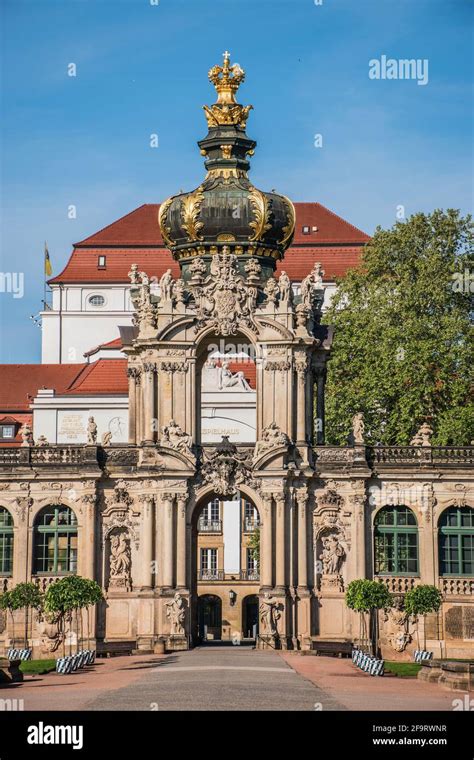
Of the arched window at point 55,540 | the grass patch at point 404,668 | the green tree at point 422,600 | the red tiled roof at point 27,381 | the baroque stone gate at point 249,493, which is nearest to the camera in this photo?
the grass patch at point 404,668

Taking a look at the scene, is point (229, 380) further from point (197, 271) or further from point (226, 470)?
point (226, 470)

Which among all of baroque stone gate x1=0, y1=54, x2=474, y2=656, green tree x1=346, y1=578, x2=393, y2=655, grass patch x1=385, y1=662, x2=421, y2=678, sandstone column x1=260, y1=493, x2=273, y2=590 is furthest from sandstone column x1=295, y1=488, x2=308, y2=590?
grass patch x1=385, y1=662, x2=421, y2=678

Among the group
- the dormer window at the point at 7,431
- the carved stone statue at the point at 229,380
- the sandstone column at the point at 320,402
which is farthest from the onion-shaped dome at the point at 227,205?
the dormer window at the point at 7,431

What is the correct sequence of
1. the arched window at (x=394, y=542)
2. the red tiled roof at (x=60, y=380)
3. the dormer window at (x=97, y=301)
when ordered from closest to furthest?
1. the arched window at (x=394, y=542)
2. the red tiled roof at (x=60, y=380)
3. the dormer window at (x=97, y=301)

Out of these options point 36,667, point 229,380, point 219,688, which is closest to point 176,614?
point 36,667

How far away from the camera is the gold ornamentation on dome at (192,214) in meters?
73.8

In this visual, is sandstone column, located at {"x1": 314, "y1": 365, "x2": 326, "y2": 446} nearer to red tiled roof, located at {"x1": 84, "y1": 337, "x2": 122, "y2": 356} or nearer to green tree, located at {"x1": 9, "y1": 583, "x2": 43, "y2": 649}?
green tree, located at {"x1": 9, "y1": 583, "x2": 43, "y2": 649}

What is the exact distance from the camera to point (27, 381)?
125625 millimetres

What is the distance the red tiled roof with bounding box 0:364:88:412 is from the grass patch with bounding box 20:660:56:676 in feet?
182

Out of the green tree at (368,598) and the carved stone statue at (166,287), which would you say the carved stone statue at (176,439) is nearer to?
the carved stone statue at (166,287)

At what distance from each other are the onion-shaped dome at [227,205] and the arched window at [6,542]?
479 inches

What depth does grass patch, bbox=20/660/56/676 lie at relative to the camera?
2370 inches

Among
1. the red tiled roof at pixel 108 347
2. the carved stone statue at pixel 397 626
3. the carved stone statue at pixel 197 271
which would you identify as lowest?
the carved stone statue at pixel 397 626

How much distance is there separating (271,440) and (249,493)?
2154 mm
